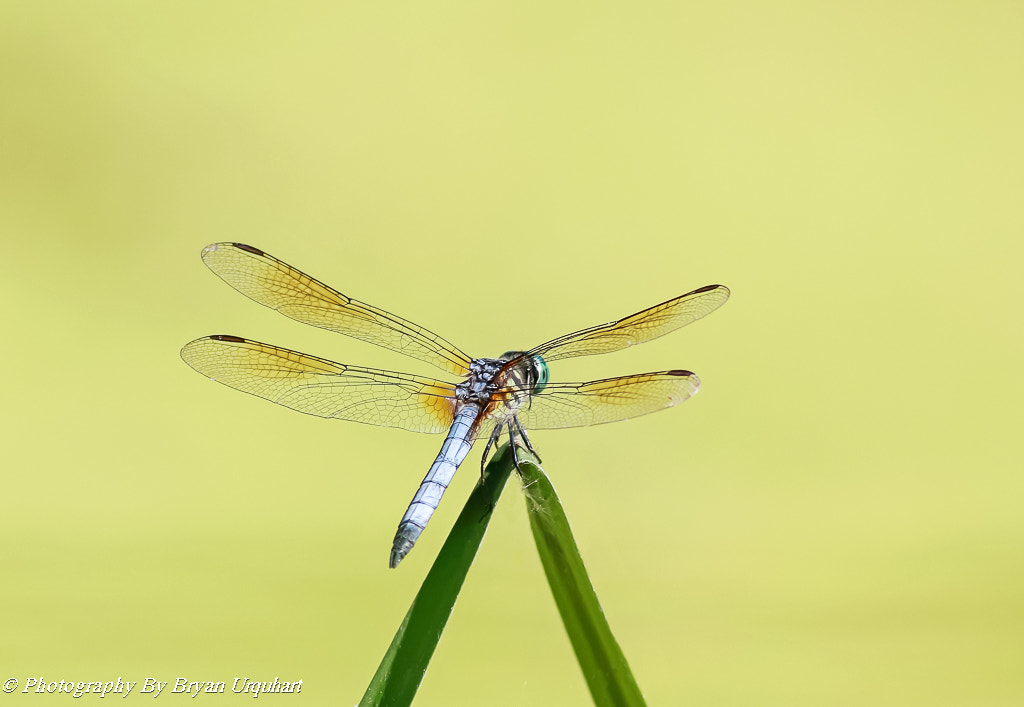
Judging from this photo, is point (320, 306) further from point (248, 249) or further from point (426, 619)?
point (426, 619)

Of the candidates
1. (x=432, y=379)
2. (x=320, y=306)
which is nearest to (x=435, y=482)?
(x=432, y=379)

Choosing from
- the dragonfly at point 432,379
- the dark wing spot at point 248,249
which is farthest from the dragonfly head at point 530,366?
the dark wing spot at point 248,249

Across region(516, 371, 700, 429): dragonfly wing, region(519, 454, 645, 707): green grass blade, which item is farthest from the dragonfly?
region(519, 454, 645, 707): green grass blade

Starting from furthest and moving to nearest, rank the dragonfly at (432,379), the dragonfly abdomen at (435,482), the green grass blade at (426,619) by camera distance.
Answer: the dragonfly at (432,379)
the dragonfly abdomen at (435,482)
the green grass blade at (426,619)

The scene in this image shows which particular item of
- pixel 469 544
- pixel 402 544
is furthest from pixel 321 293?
pixel 469 544

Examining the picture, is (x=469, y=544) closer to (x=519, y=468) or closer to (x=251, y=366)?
(x=519, y=468)

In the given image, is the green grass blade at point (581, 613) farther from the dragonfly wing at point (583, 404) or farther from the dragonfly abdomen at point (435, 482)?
the dragonfly wing at point (583, 404)
